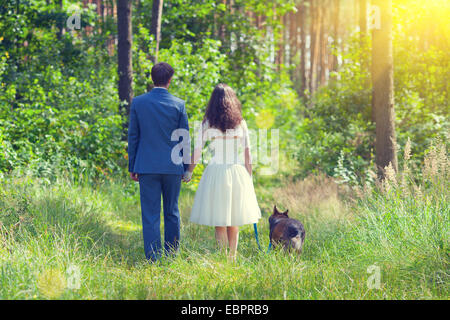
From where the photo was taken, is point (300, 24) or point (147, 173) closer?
point (147, 173)

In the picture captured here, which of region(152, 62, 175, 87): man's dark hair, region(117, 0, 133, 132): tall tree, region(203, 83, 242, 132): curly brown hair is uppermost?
region(117, 0, 133, 132): tall tree

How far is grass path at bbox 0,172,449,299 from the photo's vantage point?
398 centimetres

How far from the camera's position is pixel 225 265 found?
4.60 metres

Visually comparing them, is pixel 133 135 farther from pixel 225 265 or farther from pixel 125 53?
pixel 125 53

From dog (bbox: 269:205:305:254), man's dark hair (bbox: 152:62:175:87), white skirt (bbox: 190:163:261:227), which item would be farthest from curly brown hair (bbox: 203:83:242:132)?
dog (bbox: 269:205:305:254)

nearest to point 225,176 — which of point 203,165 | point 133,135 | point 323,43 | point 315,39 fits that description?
point 133,135

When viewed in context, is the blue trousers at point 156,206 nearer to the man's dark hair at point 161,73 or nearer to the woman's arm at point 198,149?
the woman's arm at point 198,149

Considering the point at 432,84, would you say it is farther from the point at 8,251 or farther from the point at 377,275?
the point at 8,251

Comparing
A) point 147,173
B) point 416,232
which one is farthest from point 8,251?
point 416,232

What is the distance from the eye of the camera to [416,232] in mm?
4742

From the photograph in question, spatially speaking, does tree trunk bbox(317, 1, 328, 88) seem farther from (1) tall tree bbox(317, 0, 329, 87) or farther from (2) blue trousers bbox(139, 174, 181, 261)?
(2) blue trousers bbox(139, 174, 181, 261)

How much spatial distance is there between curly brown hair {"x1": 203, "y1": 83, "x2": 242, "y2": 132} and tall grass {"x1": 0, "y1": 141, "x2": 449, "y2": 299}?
4.79 ft

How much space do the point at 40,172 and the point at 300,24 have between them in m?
28.5
